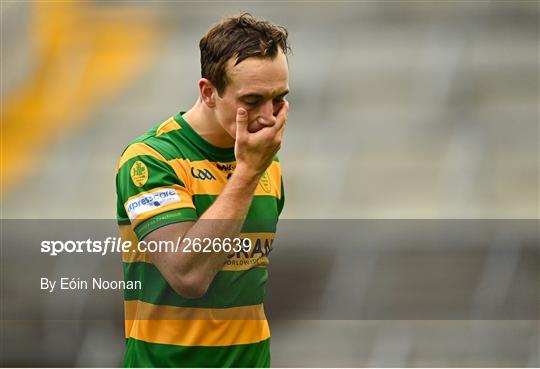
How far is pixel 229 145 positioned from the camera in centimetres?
169

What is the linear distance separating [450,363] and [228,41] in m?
1.32

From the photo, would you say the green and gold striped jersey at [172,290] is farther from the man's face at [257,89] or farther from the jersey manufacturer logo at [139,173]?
the man's face at [257,89]

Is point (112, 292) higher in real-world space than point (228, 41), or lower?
lower

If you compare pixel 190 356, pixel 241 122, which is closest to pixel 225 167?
pixel 241 122

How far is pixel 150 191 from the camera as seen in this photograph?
1554 mm

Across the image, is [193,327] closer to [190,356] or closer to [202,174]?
[190,356]

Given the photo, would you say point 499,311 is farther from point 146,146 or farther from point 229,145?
point 146,146

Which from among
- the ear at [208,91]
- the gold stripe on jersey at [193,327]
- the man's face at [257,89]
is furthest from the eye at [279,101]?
the gold stripe on jersey at [193,327]

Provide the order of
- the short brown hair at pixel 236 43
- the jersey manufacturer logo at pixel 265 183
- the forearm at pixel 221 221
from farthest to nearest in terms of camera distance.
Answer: the jersey manufacturer logo at pixel 265 183 → the short brown hair at pixel 236 43 → the forearm at pixel 221 221

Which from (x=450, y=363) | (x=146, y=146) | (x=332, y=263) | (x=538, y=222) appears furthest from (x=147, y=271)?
(x=538, y=222)

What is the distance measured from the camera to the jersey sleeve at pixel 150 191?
154 cm

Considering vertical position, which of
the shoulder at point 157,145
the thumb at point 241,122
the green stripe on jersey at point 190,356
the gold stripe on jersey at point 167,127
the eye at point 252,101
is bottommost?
the green stripe on jersey at point 190,356

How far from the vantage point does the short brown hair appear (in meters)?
1.59

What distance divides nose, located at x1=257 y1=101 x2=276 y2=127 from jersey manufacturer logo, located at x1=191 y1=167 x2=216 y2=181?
18 centimetres
